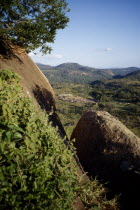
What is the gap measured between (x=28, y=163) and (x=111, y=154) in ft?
28.6

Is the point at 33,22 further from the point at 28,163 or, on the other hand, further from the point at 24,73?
the point at 28,163

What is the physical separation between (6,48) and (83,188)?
36.2ft

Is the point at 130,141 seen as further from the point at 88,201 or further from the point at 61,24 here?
the point at 61,24

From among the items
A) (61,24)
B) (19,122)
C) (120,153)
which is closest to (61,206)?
(19,122)

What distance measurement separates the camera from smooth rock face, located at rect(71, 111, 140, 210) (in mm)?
8555

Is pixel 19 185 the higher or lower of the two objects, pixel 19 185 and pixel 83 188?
the higher

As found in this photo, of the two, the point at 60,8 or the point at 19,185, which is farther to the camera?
the point at 60,8

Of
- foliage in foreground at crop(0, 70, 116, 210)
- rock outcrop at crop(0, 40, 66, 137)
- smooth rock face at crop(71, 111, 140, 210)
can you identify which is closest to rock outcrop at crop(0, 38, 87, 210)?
rock outcrop at crop(0, 40, 66, 137)

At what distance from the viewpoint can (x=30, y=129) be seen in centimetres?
326

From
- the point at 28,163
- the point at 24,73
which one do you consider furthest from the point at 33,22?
the point at 28,163

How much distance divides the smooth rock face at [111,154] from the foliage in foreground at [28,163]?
21.5 feet

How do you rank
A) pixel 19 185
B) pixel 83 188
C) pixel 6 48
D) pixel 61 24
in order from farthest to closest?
1. pixel 61 24
2. pixel 6 48
3. pixel 83 188
4. pixel 19 185

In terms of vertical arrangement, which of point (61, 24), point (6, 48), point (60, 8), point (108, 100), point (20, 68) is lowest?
point (108, 100)

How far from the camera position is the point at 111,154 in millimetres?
10125
